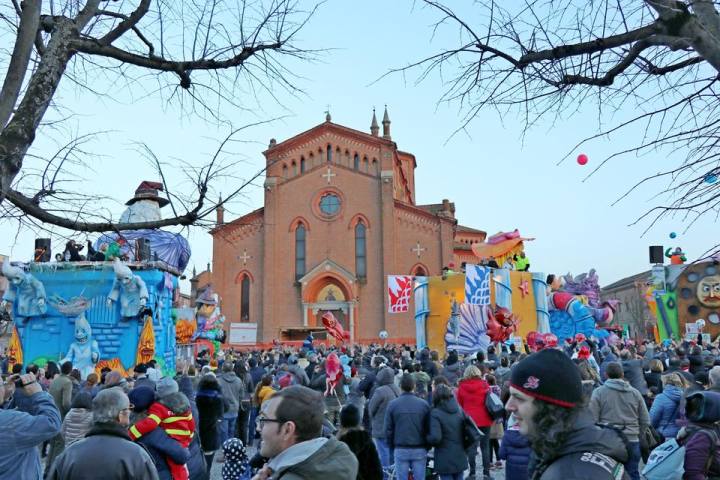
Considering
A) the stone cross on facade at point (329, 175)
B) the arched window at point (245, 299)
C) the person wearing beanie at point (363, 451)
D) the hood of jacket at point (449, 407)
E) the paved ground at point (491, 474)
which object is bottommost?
the paved ground at point (491, 474)

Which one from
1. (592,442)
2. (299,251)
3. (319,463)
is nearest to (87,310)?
(319,463)

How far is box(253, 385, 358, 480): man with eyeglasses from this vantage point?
2.36 meters

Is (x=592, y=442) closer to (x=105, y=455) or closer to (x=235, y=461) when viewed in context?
(x=105, y=455)

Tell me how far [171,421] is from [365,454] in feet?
4.82

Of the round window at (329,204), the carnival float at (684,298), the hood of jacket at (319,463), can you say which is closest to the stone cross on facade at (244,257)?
the round window at (329,204)

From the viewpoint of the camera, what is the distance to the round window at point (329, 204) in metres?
38.6

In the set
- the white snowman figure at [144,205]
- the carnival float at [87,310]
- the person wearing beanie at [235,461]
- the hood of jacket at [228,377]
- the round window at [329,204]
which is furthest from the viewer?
the round window at [329,204]

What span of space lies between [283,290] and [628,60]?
3478 centimetres

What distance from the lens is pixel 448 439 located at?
6.55 meters

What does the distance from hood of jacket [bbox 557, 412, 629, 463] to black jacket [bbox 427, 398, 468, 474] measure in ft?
15.2

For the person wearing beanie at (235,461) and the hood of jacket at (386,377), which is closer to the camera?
the person wearing beanie at (235,461)

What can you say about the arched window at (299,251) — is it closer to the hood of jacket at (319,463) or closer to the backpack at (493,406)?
the backpack at (493,406)

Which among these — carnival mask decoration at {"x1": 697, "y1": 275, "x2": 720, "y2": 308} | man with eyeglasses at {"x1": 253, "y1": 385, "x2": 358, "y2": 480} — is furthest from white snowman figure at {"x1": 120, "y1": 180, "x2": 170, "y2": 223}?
carnival mask decoration at {"x1": 697, "y1": 275, "x2": 720, "y2": 308}

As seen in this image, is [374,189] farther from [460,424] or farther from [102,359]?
[460,424]
